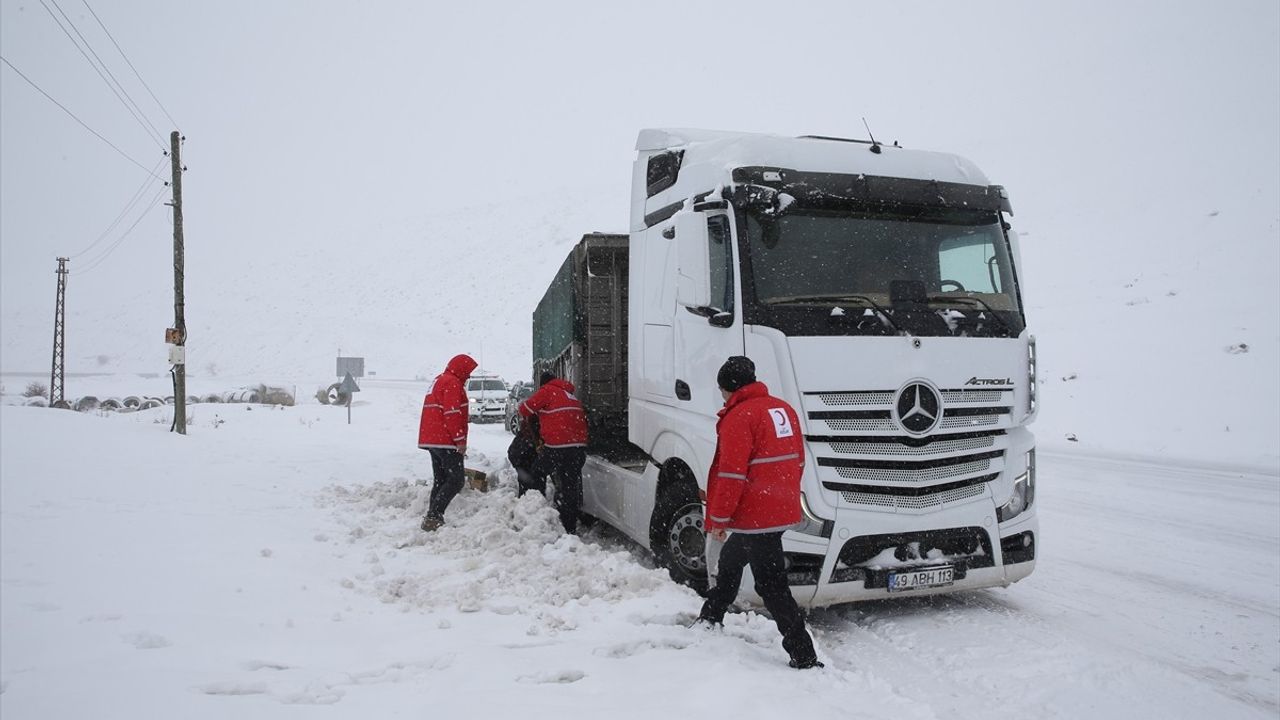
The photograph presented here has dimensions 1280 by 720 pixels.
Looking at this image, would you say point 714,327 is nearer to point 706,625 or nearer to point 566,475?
point 706,625

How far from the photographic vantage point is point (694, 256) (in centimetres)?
521

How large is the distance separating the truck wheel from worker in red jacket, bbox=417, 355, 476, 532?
2.74m

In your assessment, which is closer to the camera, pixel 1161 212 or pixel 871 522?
pixel 871 522

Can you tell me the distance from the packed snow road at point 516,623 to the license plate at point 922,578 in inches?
13.7

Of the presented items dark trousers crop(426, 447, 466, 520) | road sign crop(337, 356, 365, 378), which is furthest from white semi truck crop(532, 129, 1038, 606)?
road sign crop(337, 356, 365, 378)

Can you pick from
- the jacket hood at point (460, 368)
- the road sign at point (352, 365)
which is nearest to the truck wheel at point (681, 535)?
the jacket hood at point (460, 368)

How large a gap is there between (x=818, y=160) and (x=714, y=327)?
141 cm

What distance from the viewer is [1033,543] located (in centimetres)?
513

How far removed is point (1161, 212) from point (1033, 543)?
36.7 m

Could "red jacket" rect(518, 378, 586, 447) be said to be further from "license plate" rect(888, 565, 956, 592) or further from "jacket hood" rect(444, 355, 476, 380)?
"license plate" rect(888, 565, 956, 592)

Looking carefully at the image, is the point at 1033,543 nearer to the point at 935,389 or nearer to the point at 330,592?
the point at 935,389

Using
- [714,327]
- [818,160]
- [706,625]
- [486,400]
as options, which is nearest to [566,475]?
[714,327]

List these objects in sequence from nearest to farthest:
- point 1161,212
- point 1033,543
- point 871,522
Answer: point 871,522, point 1033,543, point 1161,212

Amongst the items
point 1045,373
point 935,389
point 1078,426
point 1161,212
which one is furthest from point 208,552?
point 1161,212
